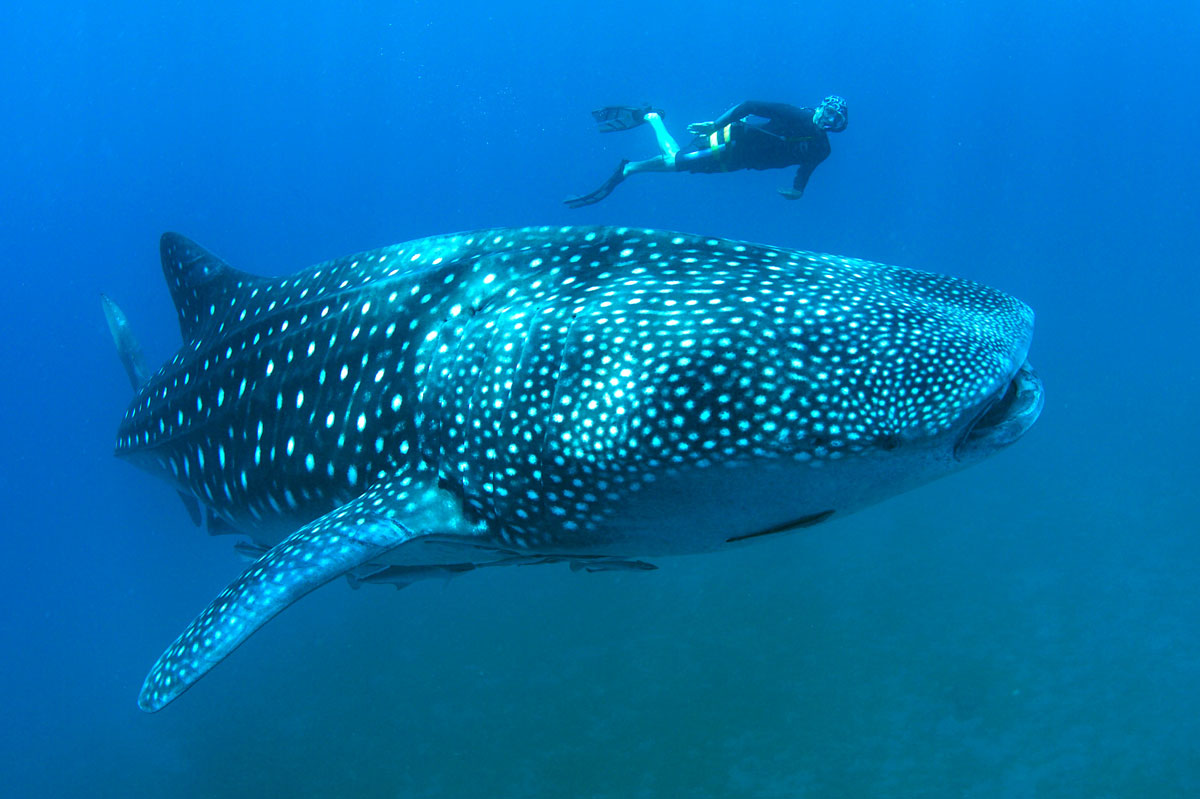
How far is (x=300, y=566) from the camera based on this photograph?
2793 millimetres

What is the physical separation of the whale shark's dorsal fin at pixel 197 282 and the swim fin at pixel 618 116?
10940 mm

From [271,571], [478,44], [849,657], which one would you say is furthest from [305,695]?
[478,44]

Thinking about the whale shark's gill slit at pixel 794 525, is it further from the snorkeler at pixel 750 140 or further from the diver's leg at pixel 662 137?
the diver's leg at pixel 662 137

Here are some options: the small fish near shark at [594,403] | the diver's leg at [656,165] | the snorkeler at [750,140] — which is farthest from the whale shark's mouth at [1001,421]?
the diver's leg at [656,165]

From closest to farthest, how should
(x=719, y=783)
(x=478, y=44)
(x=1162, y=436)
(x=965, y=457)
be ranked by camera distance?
(x=965, y=457) < (x=719, y=783) < (x=1162, y=436) < (x=478, y=44)

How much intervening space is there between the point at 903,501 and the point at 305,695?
1140cm

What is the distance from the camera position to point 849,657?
905 cm

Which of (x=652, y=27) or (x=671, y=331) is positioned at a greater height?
(x=652, y=27)

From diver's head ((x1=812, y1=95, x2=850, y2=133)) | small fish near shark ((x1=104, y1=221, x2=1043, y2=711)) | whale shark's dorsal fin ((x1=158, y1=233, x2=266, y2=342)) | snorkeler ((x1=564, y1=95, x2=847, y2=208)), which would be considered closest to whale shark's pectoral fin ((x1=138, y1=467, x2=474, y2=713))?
small fish near shark ((x1=104, y1=221, x2=1043, y2=711))

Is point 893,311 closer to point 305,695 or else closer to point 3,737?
point 305,695

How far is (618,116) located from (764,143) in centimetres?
339

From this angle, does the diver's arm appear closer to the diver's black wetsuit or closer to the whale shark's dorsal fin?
the diver's black wetsuit

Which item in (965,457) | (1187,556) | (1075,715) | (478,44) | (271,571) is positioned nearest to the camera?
(965,457)

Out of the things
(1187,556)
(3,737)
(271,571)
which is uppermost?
(271,571)
